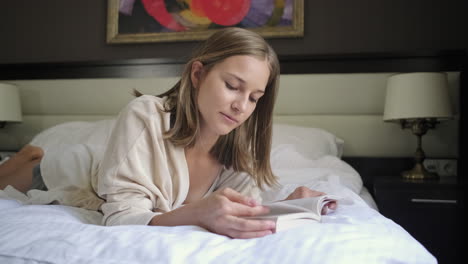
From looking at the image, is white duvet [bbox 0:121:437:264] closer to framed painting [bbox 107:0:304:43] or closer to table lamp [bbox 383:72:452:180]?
table lamp [bbox 383:72:452:180]

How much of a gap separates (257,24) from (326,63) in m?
0.56

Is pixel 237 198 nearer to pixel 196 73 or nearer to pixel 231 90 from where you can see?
pixel 231 90

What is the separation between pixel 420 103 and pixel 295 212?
161 centimetres

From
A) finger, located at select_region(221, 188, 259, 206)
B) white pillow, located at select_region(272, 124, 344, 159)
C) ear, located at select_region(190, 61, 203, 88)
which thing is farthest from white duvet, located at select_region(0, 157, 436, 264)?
white pillow, located at select_region(272, 124, 344, 159)

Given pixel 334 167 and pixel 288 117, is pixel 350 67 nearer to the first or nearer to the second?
pixel 288 117

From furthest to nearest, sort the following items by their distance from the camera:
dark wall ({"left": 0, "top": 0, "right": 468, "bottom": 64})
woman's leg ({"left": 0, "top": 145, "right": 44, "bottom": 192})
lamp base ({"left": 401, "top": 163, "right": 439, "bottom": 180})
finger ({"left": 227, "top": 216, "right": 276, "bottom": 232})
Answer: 1. dark wall ({"left": 0, "top": 0, "right": 468, "bottom": 64})
2. lamp base ({"left": 401, "top": 163, "right": 439, "bottom": 180})
3. woman's leg ({"left": 0, "top": 145, "right": 44, "bottom": 192})
4. finger ({"left": 227, "top": 216, "right": 276, "bottom": 232})

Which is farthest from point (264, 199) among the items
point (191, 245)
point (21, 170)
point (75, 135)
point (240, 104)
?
point (75, 135)

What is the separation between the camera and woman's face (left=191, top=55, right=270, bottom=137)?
1.18 m

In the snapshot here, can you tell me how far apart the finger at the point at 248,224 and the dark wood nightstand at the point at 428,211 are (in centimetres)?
137

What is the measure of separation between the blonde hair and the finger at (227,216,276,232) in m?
0.38

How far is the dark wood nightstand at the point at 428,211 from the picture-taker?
203cm

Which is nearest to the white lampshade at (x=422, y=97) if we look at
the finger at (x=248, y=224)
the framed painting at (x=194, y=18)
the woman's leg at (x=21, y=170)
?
the framed painting at (x=194, y=18)

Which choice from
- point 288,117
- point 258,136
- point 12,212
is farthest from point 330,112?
point 12,212

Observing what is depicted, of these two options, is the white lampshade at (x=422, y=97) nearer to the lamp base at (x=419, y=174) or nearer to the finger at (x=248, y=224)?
the lamp base at (x=419, y=174)
